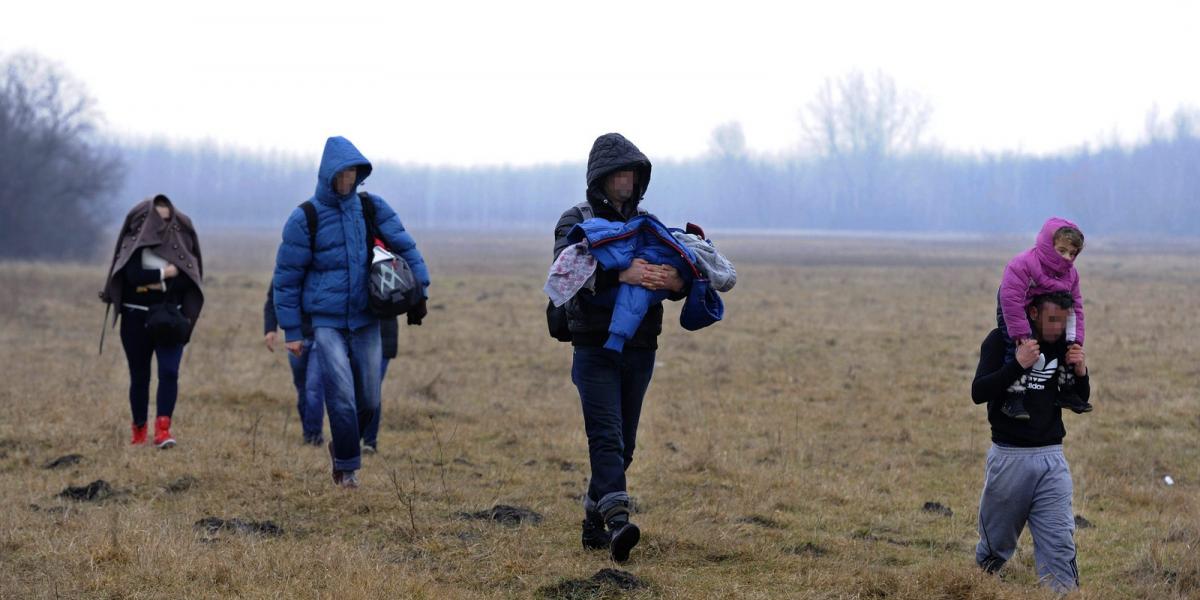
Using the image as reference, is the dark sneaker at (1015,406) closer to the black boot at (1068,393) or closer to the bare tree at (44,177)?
the black boot at (1068,393)

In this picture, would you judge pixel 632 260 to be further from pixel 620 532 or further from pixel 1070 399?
pixel 1070 399

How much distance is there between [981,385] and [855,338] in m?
12.2

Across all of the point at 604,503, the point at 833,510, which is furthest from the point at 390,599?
the point at 833,510

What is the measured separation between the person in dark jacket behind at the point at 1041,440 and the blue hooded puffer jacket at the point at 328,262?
319cm

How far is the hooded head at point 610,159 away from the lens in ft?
16.8

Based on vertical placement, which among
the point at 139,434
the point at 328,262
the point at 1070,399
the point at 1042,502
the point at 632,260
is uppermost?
→ the point at 632,260

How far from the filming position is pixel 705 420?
10.2 metres

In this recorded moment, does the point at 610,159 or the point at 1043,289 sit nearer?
the point at 1043,289

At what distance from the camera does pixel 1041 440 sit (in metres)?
4.75

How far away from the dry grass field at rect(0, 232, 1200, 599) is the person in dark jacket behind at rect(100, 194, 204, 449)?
0.46 meters

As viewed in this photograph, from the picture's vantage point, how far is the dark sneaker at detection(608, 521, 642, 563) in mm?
4969

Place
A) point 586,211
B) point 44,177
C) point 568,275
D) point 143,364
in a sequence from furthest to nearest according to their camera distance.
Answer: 1. point 44,177
2. point 143,364
3. point 586,211
4. point 568,275

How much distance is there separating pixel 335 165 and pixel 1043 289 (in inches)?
151

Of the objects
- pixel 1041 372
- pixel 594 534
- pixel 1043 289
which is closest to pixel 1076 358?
pixel 1041 372
